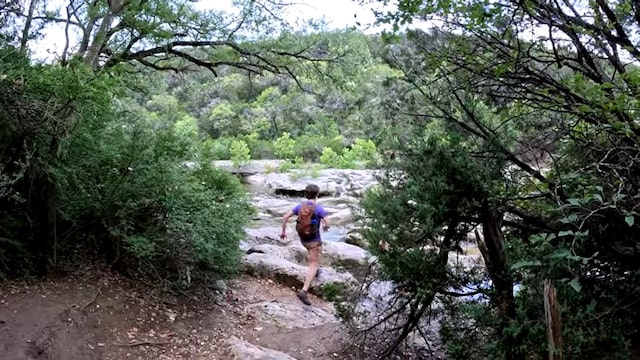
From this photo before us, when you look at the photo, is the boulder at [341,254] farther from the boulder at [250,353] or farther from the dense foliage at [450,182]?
the boulder at [250,353]

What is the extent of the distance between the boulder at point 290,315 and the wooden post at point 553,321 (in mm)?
3046

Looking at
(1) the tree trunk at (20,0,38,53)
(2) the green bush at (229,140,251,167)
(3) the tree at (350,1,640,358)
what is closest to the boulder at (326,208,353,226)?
(1) the tree trunk at (20,0,38,53)

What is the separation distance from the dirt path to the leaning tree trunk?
192 centimetres

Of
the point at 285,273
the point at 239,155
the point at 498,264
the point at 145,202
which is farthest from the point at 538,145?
the point at 239,155

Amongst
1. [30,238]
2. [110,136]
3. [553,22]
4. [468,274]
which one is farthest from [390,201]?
[30,238]

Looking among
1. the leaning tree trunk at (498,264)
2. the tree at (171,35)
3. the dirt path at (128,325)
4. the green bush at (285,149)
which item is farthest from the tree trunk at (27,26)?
the green bush at (285,149)

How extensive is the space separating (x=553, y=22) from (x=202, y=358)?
3.69 m

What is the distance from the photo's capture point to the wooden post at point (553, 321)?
2.80 metres

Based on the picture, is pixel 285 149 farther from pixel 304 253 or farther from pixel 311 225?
Answer: pixel 311 225

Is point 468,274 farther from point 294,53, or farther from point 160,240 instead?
point 294,53

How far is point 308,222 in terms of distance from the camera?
668cm

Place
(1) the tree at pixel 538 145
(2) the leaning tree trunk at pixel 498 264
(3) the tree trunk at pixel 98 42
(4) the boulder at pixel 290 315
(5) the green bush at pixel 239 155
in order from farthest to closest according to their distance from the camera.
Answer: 1. (5) the green bush at pixel 239 155
2. (3) the tree trunk at pixel 98 42
3. (4) the boulder at pixel 290 315
4. (2) the leaning tree trunk at pixel 498 264
5. (1) the tree at pixel 538 145

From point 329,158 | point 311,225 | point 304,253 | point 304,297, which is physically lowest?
point 304,297

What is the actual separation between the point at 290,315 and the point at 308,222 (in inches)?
47.3
